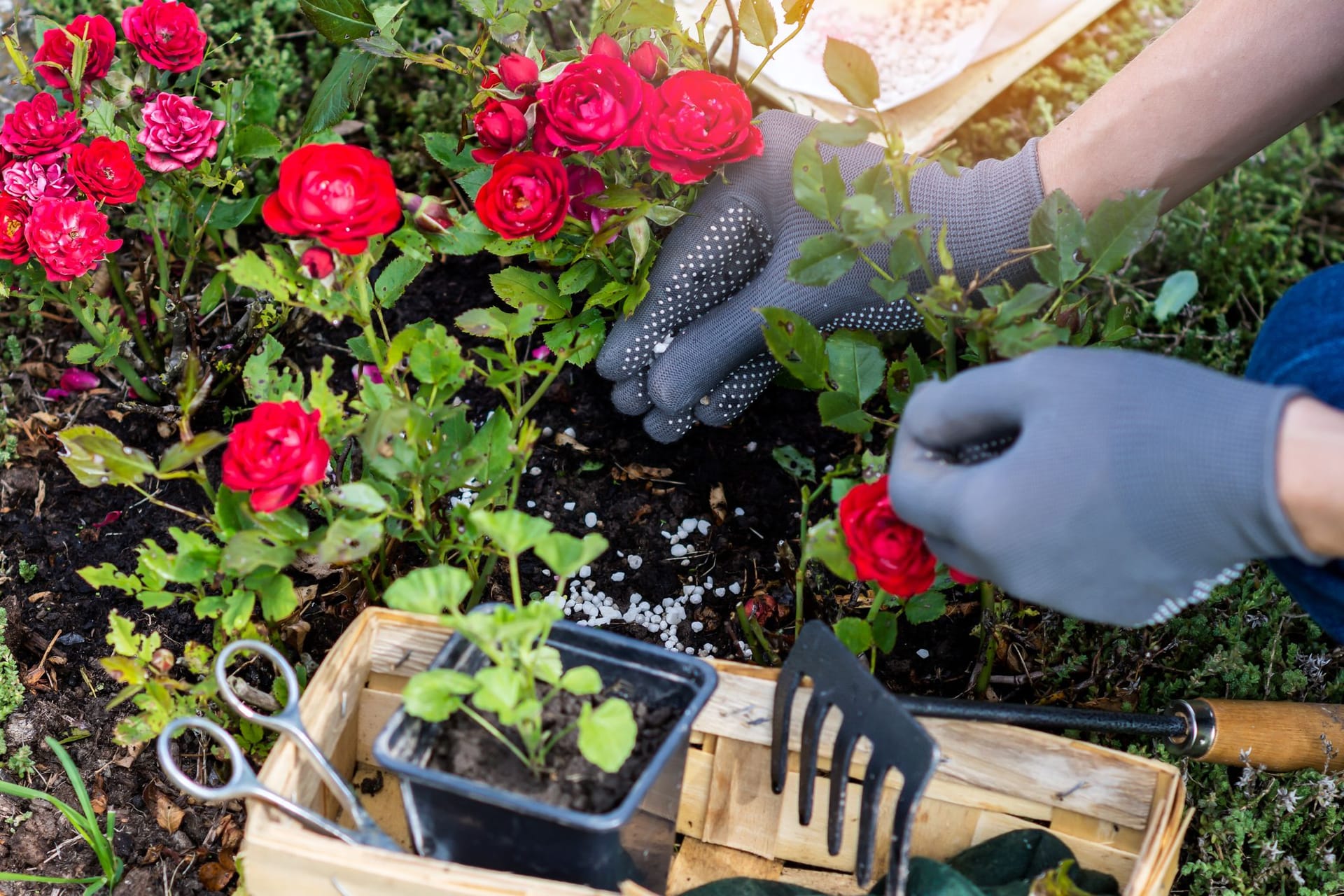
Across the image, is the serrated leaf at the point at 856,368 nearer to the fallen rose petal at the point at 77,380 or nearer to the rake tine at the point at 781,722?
the rake tine at the point at 781,722

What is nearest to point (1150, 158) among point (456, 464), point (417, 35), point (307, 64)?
point (456, 464)

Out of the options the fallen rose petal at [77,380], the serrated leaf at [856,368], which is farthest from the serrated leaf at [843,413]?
the fallen rose petal at [77,380]

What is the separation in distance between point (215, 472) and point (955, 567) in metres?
1.19

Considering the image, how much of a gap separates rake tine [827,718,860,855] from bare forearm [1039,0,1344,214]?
0.85m

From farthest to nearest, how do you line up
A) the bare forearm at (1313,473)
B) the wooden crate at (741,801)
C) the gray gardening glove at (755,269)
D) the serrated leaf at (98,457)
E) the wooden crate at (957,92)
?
the wooden crate at (957,92), the gray gardening glove at (755,269), the serrated leaf at (98,457), the wooden crate at (741,801), the bare forearm at (1313,473)

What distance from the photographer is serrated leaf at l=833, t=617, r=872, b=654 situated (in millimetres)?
1205

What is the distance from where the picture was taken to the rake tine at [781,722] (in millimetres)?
1071

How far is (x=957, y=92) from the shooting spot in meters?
2.15

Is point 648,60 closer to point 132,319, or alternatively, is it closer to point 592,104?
point 592,104

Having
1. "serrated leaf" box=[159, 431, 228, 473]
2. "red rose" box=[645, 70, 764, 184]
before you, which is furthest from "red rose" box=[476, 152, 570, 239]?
"serrated leaf" box=[159, 431, 228, 473]

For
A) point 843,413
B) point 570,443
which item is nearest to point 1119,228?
point 843,413

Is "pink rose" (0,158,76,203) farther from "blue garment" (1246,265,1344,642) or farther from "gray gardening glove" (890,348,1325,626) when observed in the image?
"blue garment" (1246,265,1344,642)

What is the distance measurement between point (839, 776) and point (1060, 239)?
24.0 inches

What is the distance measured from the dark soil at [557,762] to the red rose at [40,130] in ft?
3.03
